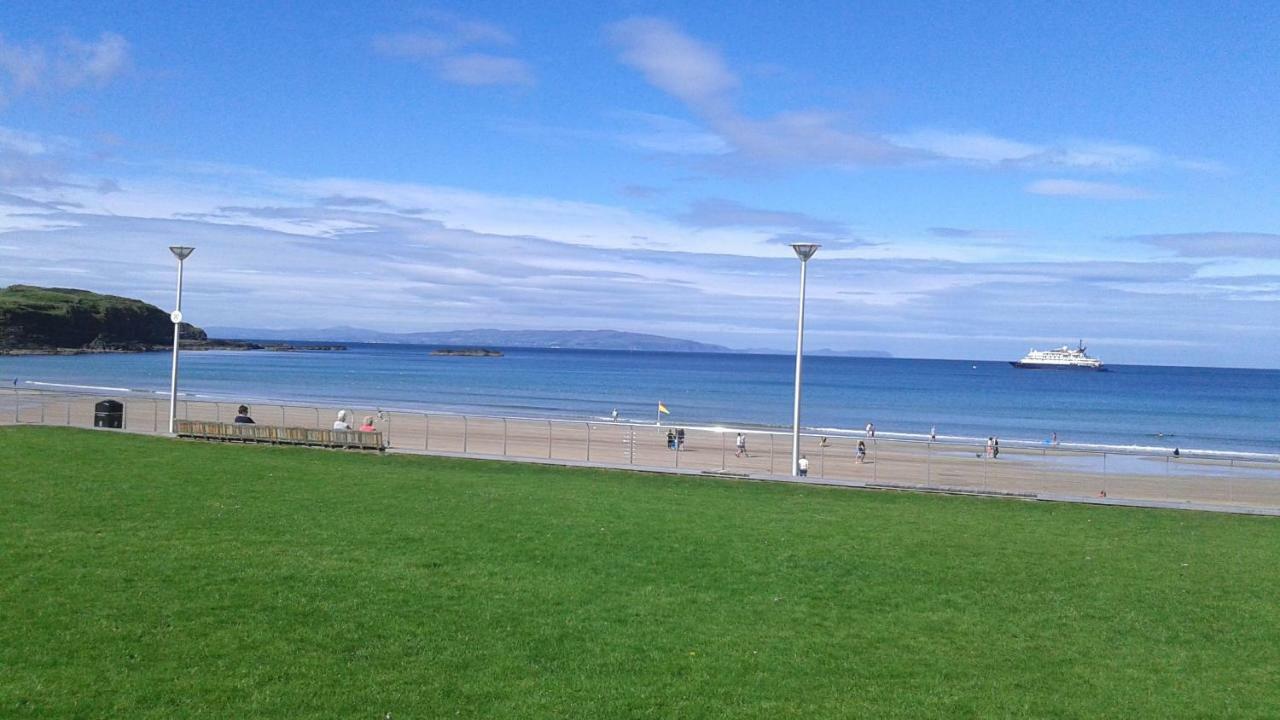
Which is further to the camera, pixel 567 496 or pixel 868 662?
pixel 567 496

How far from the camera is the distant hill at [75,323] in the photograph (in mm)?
138750

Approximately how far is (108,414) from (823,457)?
73.3 feet

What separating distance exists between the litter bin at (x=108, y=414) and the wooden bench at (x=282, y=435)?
4.12m

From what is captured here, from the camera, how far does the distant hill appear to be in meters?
139

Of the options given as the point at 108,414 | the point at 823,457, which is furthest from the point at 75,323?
the point at 823,457

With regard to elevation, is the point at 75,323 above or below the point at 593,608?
above

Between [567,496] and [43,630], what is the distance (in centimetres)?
994

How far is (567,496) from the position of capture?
17.5 metres

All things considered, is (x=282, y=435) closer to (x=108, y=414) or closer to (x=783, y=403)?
(x=108, y=414)

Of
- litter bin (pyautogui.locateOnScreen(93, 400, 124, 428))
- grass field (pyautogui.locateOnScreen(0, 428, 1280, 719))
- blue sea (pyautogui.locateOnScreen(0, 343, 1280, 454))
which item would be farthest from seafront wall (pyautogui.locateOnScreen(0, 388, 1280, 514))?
blue sea (pyautogui.locateOnScreen(0, 343, 1280, 454))

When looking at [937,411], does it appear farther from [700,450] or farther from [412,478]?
[412,478]

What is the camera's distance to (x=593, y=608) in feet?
33.0

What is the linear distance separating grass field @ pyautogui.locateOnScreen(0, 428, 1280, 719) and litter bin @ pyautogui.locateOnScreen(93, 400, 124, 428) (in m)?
13.1

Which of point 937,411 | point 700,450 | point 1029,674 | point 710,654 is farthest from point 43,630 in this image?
point 937,411
